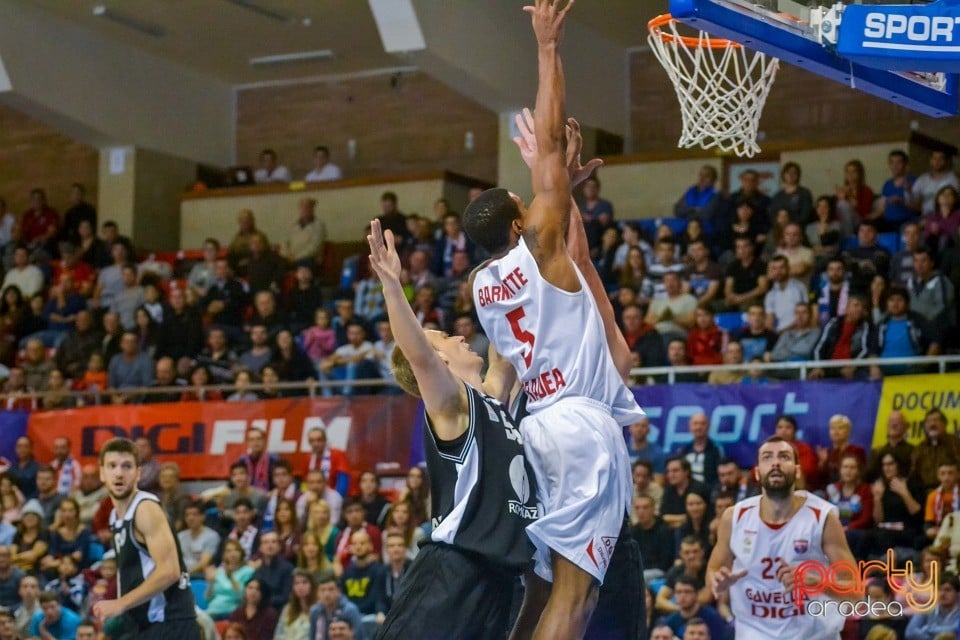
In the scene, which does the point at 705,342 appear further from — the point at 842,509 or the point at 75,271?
the point at 75,271

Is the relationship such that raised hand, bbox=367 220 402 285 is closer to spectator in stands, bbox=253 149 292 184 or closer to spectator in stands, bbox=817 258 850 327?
spectator in stands, bbox=817 258 850 327

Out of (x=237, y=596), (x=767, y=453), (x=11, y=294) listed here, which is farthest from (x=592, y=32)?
(x=767, y=453)

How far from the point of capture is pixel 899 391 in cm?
1260

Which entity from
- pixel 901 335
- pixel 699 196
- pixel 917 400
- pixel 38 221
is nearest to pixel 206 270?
pixel 38 221

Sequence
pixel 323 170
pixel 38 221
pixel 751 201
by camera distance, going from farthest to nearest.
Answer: pixel 38 221, pixel 323 170, pixel 751 201

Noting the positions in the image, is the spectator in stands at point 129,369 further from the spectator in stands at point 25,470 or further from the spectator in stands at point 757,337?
the spectator in stands at point 757,337

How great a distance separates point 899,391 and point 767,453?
14.3 feet

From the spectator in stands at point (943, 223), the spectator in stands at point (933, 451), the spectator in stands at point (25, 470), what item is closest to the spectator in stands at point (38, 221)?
the spectator in stands at point (25, 470)

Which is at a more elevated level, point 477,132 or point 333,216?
point 477,132

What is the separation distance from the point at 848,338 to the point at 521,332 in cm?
789

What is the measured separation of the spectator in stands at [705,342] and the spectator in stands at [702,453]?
1313 millimetres

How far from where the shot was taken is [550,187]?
631cm

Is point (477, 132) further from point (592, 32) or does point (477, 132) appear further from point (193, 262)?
point (193, 262)

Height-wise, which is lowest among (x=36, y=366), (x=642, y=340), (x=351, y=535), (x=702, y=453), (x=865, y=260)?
(x=351, y=535)
